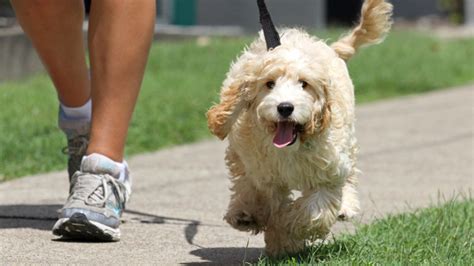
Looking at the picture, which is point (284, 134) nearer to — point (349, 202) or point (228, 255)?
point (349, 202)

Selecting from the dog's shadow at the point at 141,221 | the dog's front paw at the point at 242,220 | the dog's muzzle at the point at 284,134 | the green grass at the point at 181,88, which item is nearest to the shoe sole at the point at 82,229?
the dog's shadow at the point at 141,221

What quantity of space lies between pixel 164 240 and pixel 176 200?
126cm

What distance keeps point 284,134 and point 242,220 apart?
523mm

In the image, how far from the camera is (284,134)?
428cm

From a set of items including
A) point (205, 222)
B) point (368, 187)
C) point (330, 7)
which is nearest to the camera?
point (205, 222)

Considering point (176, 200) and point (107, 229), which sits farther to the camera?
point (176, 200)

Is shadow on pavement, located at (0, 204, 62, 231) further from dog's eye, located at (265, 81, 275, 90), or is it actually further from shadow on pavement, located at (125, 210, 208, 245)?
dog's eye, located at (265, 81, 275, 90)

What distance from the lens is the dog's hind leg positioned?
4.68 meters

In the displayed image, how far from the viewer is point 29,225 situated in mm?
5227

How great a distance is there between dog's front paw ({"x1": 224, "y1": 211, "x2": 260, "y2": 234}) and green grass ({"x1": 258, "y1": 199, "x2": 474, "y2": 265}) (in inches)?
9.3

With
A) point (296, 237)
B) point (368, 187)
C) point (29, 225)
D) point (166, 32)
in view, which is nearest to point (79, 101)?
point (29, 225)

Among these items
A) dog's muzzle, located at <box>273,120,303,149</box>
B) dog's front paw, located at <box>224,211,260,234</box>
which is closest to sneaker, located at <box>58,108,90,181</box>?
dog's front paw, located at <box>224,211,260,234</box>

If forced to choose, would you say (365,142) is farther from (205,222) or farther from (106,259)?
(106,259)

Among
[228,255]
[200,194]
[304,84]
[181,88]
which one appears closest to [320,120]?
[304,84]
